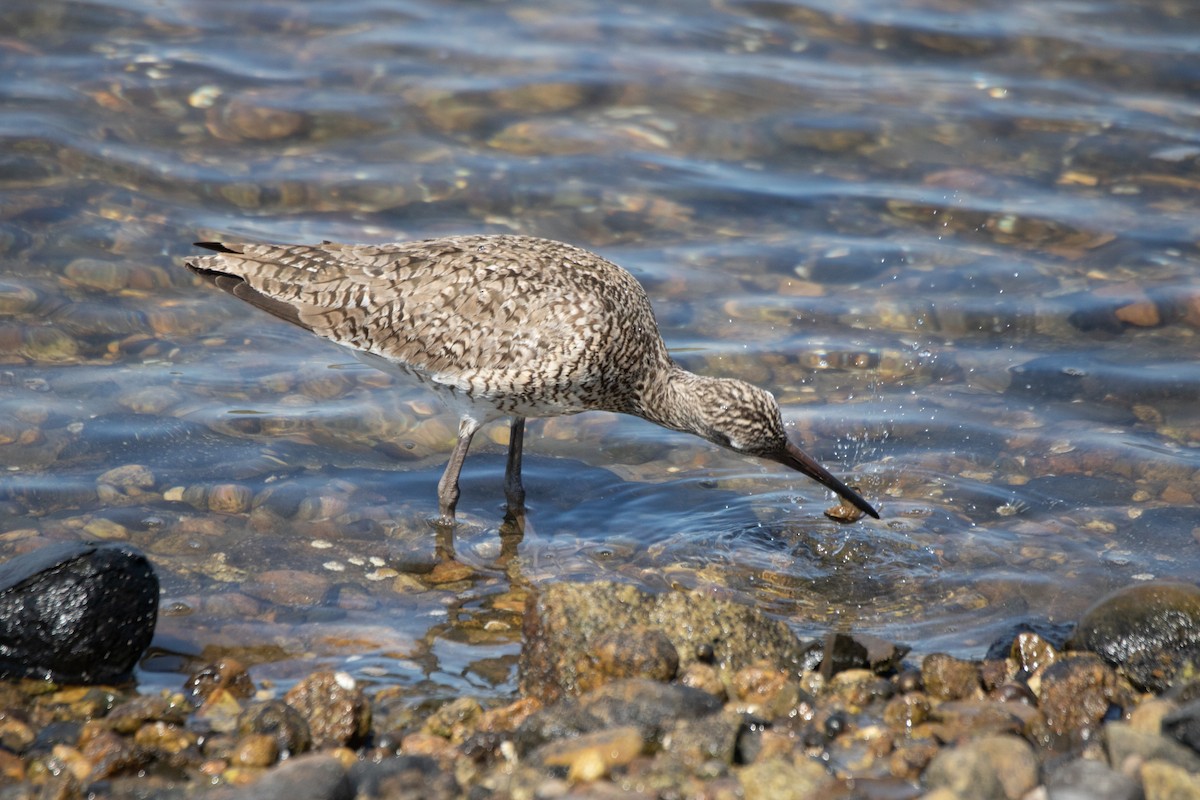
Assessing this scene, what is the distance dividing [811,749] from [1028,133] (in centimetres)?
929

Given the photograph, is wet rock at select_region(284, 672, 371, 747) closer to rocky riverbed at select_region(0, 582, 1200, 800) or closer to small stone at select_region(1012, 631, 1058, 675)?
rocky riverbed at select_region(0, 582, 1200, 800)

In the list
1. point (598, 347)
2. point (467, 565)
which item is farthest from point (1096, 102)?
point (467, 565)

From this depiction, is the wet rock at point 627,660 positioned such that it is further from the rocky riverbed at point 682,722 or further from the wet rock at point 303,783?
the wet rock at point 303,783

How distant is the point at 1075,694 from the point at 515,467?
3867mm

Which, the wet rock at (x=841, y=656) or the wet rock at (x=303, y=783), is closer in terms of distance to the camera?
the wet rock at (x=303, y=783)

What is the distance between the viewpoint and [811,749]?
214 inches

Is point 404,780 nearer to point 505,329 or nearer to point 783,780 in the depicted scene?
point 783,780

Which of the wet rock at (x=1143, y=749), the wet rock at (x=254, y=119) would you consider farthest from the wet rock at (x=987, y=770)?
the wet rock at (x=254, y=119)

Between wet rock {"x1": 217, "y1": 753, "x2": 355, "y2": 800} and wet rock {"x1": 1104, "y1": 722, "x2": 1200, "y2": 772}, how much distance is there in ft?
9.79

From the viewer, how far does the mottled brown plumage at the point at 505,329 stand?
25.3 ft

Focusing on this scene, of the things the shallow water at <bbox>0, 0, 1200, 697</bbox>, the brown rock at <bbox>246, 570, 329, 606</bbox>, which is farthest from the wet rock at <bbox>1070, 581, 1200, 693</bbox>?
the brown rock at <bbox>246, 570, 329, 606</bbox>

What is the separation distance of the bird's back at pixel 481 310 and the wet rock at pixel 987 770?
11.3 feet

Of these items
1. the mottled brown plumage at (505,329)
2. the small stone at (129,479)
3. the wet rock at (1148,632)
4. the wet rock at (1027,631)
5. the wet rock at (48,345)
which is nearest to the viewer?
the wet rock at (1148,632)

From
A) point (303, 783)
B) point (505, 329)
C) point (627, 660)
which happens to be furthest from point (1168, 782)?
point (505, 329)
